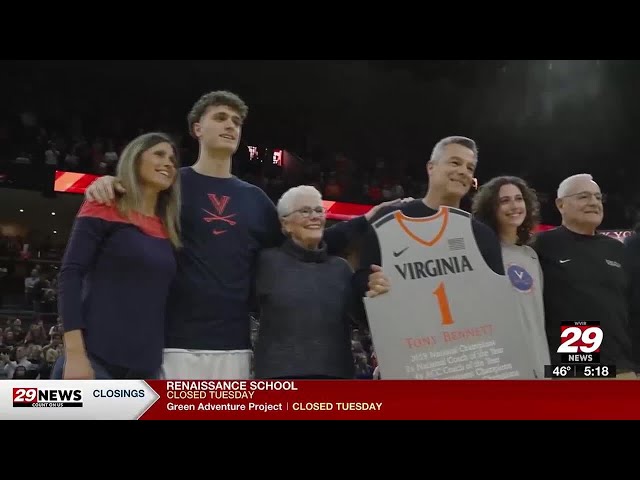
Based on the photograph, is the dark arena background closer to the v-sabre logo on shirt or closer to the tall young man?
the tall young man

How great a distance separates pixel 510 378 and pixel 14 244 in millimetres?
2905

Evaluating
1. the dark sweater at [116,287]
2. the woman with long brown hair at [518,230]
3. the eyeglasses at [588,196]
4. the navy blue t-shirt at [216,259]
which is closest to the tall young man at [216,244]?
the navy blue t-shirt at [216,259]

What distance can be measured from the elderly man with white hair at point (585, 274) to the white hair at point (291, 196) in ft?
4.39

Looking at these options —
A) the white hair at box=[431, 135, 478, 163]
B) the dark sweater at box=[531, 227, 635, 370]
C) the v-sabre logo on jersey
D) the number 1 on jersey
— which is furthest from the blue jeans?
the dark sweater at box=[531, 227, 635, 370]

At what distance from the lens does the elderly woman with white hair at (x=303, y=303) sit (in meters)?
4.65

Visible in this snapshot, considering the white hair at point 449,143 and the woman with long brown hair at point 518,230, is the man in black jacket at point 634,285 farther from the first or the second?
the white hair at point 449,143

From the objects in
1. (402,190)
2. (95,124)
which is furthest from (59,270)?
(402,190)

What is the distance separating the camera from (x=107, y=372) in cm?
459

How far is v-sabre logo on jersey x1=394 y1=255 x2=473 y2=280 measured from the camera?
4777mm

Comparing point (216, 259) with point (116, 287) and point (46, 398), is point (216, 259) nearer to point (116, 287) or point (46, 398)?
point (116, 287)

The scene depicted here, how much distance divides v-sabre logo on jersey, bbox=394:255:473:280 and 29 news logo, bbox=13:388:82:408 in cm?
195

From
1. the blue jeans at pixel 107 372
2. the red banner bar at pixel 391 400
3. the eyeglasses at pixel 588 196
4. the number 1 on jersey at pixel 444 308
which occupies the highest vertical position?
the eyeglasses at pixel 588 196

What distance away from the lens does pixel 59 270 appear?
4598 mm

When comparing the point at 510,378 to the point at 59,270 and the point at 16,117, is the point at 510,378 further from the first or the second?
the point at 16,117
